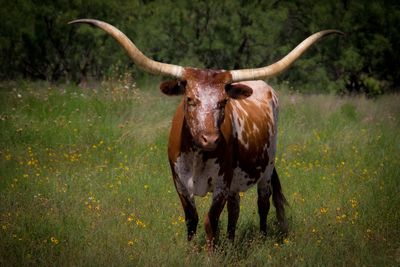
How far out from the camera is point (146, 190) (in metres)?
7.73

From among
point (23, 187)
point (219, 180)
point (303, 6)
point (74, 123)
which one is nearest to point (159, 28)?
point (303, 6)

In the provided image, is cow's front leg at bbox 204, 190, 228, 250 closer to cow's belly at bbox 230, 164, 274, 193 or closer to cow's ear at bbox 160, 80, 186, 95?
cow's belly at bbox 230, 164, 274, 193

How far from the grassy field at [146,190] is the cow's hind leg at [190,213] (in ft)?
0.41

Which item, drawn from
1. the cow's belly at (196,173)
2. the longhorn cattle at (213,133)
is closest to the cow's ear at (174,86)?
the longhorn cattle at (213,133)

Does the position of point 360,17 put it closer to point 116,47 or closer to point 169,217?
point 116,47

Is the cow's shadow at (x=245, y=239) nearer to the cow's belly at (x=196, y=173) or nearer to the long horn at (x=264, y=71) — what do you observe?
the cow's belly at (x=196, y=173)

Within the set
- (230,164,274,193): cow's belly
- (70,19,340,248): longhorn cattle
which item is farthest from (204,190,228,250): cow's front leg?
(230,164,274,193): cow's belly

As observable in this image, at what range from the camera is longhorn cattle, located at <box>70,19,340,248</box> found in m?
4.80

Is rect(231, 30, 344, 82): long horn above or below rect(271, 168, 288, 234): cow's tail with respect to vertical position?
above

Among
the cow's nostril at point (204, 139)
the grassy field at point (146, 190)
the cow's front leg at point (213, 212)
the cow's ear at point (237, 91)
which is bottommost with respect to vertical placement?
the grassy field at point (146, 190)

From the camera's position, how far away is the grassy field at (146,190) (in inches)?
213

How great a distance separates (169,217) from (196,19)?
16709 mm

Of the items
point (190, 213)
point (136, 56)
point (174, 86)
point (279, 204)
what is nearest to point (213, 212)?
point (190, 213)

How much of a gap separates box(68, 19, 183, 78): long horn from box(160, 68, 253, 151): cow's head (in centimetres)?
10
